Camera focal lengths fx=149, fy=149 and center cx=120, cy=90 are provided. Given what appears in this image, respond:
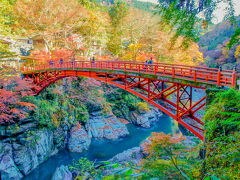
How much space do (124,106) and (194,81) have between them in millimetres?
17182

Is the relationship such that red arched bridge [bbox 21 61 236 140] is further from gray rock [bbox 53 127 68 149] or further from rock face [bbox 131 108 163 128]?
rock face [bbox 131 108 163 128]

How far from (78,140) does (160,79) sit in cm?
→ 1170

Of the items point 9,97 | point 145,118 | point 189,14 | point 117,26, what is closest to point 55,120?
point 9,97

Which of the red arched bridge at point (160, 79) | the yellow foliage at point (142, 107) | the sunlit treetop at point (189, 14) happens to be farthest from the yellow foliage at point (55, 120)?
the sunlit treetop at point (189, 14)

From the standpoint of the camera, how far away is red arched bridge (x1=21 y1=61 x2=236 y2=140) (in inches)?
273

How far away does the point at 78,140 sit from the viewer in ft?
52.1

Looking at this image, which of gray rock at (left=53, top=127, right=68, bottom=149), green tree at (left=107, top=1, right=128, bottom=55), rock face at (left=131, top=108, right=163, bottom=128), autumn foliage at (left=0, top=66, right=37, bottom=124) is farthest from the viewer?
green tree at (left=107, top=1, right=128, bottom=55)

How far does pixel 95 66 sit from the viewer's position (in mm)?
12555

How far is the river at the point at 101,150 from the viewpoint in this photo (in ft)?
41.3

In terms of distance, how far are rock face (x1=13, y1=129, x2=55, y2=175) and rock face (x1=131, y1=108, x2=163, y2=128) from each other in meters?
11.8

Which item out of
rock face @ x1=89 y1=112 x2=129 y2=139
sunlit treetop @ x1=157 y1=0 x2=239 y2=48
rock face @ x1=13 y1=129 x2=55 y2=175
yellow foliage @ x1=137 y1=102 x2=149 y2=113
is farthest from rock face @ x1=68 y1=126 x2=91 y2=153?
sunlit treetop @ x1=157 y1=0 x2=239 y2=48

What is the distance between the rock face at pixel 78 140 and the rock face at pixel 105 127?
1563 millimetres

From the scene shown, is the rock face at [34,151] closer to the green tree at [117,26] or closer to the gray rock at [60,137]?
the gray rock at [60,137]

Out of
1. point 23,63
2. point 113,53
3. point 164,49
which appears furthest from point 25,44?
point 164,49
